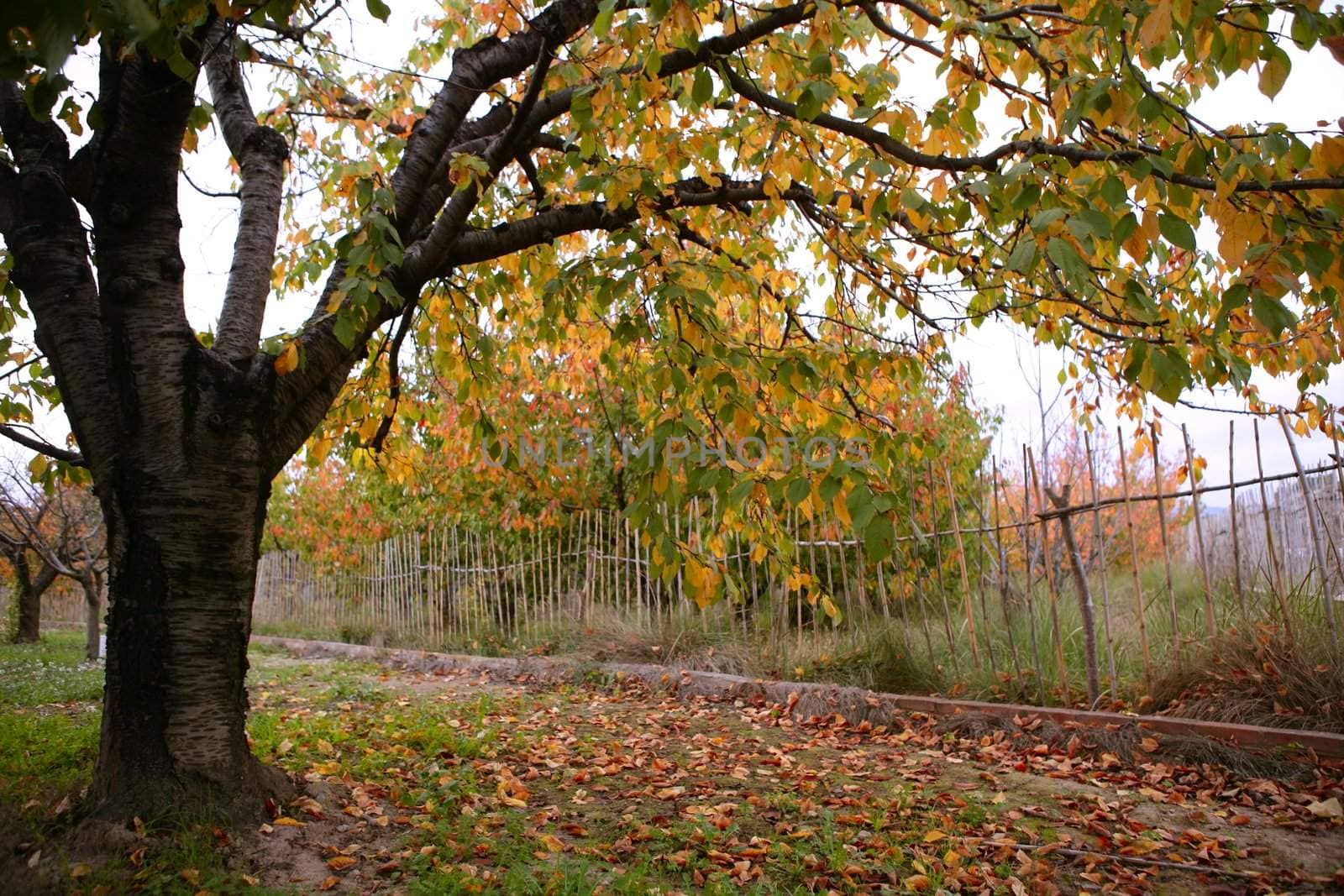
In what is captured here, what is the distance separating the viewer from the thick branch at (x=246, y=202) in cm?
A: 366

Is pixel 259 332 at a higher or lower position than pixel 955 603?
higher

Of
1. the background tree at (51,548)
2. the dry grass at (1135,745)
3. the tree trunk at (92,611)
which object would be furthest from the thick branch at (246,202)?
the tree trunk at (92,611)

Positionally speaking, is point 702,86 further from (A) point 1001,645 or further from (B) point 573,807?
(A) point 1001,645

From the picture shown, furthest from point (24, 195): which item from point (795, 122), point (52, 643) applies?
point (52, 643)

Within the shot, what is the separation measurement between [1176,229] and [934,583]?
680 cm

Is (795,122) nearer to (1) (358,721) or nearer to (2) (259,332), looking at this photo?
(2) (259,332)

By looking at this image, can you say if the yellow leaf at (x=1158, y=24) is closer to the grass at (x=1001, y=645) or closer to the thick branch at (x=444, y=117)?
the thick branch at (x=444, y=117)

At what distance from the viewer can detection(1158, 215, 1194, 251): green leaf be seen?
2172 mm

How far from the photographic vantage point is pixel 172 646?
3.10 m

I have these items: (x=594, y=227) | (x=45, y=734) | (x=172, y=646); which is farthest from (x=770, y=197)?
(x=45, y=734)

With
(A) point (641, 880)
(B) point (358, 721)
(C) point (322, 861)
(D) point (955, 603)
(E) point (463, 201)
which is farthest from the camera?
(D) point (955, 603)

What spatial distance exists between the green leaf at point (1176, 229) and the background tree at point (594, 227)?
10 mm

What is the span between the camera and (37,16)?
1117 millimetres

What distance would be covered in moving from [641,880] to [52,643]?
14694 mm
